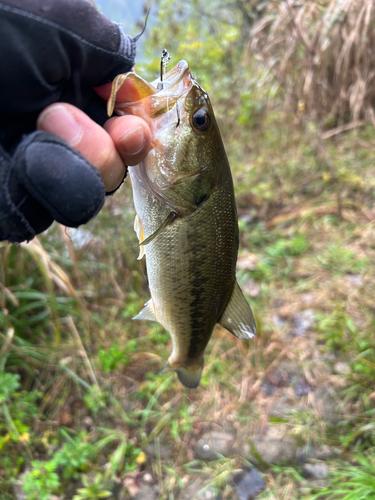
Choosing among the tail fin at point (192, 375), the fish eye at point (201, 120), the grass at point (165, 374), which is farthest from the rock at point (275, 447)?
the fish eye at point (201, 120)

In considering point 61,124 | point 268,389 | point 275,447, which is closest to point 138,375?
point 268,389

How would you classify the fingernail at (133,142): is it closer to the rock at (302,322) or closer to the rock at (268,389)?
the rock at (268,389)

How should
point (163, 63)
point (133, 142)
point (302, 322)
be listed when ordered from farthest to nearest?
point (302, 322), point (163, 63), point (133, 142)

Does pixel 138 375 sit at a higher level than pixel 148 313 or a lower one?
lower

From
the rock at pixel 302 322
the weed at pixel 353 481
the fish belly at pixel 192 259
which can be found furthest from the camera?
the rock at pixel 302 322

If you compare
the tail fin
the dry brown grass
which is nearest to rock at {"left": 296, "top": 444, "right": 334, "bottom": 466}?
the tail fin

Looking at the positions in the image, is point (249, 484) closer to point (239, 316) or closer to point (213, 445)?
point (213, 445)
